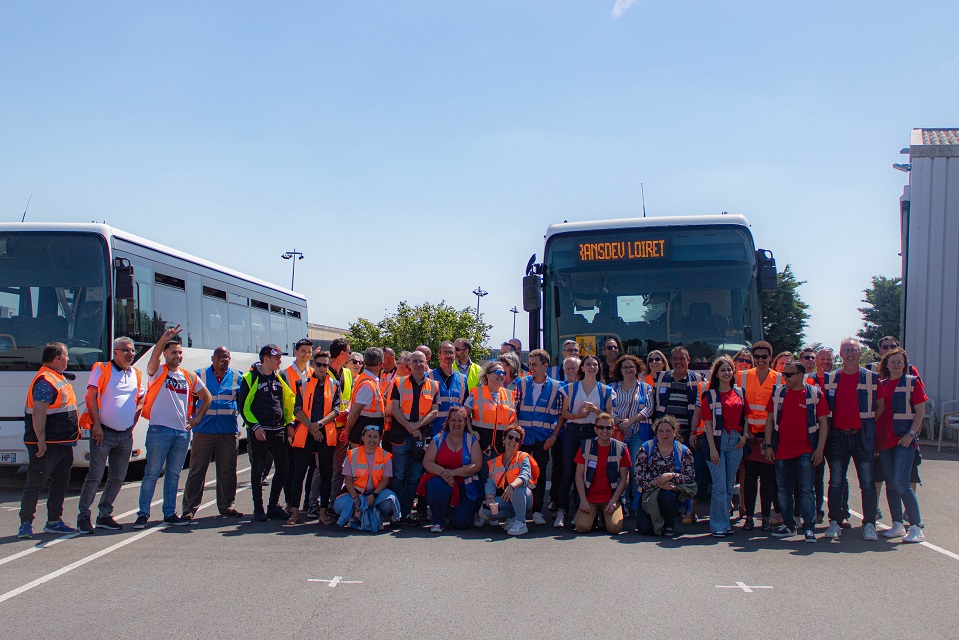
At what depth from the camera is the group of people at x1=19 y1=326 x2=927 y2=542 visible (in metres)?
8.42

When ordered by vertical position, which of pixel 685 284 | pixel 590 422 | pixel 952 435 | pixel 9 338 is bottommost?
pixel 952 435

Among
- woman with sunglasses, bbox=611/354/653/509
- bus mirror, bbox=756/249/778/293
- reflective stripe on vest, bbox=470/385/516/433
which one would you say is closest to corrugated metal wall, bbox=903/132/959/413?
bus mirror, bbox=756/249/778/293

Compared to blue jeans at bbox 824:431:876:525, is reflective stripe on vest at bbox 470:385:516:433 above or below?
above

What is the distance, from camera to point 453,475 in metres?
8.79

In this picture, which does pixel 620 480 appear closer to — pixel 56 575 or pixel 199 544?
pixel 199 544

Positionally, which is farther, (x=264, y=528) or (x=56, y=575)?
(x=264, y=528)

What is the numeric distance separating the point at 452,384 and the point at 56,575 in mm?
4327

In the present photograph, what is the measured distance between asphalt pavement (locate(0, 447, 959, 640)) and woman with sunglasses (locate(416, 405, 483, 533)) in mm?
277

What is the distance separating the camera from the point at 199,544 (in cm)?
784

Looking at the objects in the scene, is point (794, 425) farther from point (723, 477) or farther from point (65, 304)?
point (65, 304)

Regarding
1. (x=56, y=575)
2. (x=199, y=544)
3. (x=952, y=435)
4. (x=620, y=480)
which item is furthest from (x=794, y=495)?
(x=952, y=435)

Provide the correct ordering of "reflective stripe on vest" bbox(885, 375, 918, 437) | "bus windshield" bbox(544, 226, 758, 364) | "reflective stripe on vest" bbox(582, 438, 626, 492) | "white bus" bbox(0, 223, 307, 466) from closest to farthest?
"reflective stripe on vest" bbox(885, 375, 918, 437), "reflective stripe on vest" bbox(582, 438, 626, 492), "bus windshield" bbox(544, 226, 758, 364), "white bus" bbox(0, 223, 307, 466)

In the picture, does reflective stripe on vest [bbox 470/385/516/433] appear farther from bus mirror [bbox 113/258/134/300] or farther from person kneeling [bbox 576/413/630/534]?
bus mirror [bbox 113/258/134/300]

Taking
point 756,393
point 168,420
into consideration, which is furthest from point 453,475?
point 756,393
